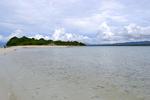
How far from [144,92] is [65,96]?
186 inches

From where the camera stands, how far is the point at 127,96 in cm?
1314

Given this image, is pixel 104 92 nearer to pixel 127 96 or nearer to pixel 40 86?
pixel 127 96

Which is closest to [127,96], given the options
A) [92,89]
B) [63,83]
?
[92,89]

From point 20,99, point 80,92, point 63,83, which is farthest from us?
point 63,83

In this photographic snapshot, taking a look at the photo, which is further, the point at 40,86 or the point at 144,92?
the point at 40,86

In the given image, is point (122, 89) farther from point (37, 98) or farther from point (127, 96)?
point (37, 98)

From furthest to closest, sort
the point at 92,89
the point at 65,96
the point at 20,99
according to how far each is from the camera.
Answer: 1. the point at 92,89
2. the point at 65,96
3. the point at 20,99

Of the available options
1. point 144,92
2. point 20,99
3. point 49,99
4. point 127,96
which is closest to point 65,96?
point 49,99

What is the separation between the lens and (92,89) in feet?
48.8

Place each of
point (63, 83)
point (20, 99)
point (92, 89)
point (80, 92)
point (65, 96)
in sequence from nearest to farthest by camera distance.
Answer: point (20, 99) → point (65, 96) → point (80, 92) → point (92, 89) → point (63, 83)

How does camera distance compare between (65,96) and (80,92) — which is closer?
(65,96)

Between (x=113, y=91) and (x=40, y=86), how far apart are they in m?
4.46

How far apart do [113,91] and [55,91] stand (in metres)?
3.38

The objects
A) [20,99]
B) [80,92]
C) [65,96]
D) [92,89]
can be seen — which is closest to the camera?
[20,99]
